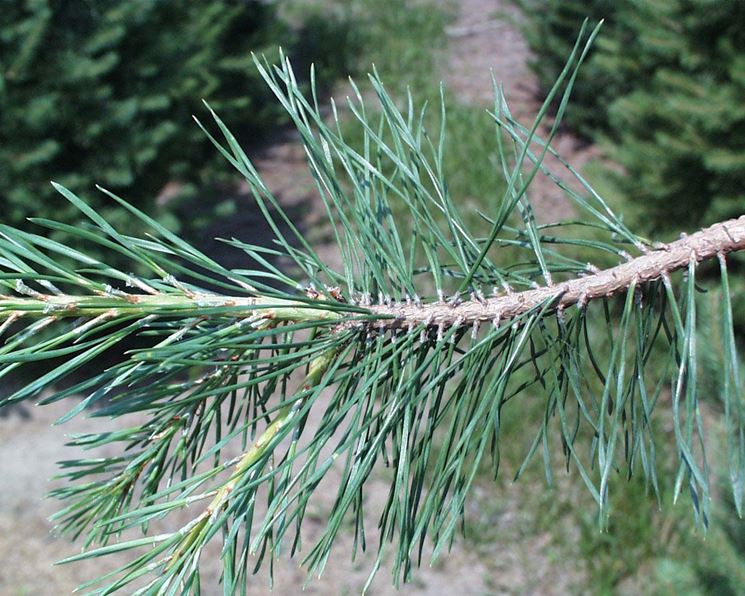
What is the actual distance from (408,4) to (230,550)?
618 cm

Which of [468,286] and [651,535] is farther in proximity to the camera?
[651,535]

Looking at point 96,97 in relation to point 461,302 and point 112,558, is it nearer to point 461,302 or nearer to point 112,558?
point 112,558

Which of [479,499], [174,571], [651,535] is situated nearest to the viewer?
[174,571]

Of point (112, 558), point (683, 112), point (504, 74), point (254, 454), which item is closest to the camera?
point (254, 454)

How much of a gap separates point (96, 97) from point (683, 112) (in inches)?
78.9

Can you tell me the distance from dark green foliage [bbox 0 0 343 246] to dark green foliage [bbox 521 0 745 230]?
1462mm

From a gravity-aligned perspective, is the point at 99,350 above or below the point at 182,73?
below

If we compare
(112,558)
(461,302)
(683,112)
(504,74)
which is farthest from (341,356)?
(504,74)

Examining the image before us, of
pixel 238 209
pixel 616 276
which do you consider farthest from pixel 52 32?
pixel 616 276

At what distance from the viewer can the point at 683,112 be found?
2.73m

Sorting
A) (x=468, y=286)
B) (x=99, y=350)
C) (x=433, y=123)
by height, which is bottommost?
(x=99, y=350)

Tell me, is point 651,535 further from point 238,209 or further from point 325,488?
point 238,209

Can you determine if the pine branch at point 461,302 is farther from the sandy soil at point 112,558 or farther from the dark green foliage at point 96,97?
the dark green foliage at point 96,97

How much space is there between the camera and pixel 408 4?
620 cm
